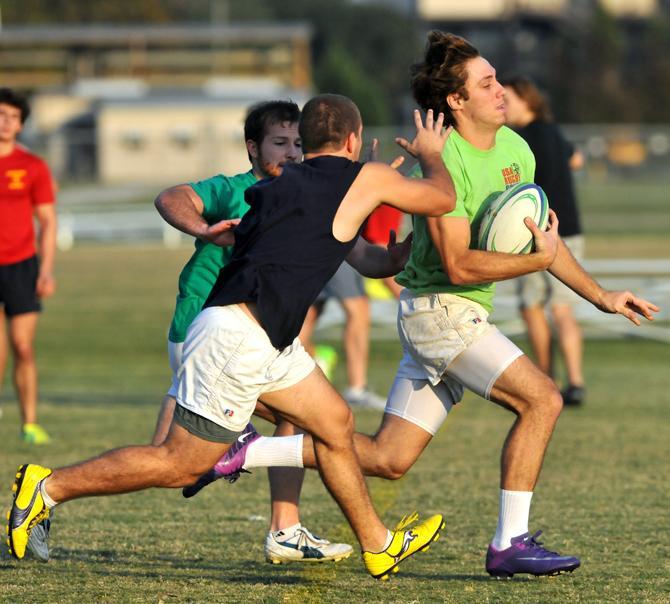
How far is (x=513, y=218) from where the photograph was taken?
5168 millimetres

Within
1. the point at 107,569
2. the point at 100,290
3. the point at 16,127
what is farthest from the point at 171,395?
the point at 100,290

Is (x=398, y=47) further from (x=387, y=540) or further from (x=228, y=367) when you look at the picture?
(x=228, y=367)

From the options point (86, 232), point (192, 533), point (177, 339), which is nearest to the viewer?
point (177, 339)

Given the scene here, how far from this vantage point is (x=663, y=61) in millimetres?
66062

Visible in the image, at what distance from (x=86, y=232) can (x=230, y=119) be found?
18849mm

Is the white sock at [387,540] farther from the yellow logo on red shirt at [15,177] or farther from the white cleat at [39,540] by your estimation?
the yellow logo on red shirt at [15,177]

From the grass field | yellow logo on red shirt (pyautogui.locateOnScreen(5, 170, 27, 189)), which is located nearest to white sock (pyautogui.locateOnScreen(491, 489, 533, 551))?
the grass field

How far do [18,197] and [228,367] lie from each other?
4.67m

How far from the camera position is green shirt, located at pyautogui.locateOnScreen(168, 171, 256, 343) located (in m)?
5.49

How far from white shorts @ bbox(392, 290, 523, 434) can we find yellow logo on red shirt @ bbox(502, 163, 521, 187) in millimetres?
486

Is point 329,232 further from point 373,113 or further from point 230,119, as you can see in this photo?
point 373,113

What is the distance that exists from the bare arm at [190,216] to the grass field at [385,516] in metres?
1.28

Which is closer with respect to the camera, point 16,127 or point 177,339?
point 177,339

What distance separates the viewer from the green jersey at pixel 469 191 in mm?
5281
